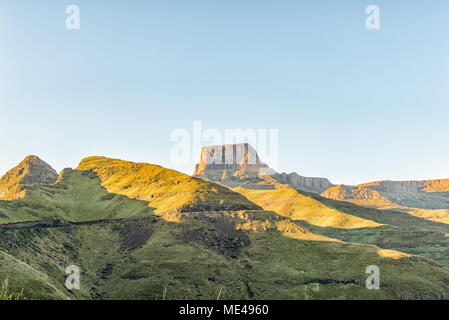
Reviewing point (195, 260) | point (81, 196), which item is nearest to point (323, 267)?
point (195, 260)

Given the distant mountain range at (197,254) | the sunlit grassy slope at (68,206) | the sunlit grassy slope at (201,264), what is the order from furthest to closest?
the sunlit grassy slope at (68,206) → the distant mountain range at (197,254) → the sunlit grassy slope at (201,264)

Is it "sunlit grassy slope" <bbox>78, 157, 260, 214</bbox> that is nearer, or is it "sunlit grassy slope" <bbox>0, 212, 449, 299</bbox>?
"sunlit grassy slope" <bbox>0, 212, 449, 299</bbox>

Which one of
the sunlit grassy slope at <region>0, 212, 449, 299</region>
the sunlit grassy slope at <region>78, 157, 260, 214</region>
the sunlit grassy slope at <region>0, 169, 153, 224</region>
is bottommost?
the sunlit grassy slope at <region>0, 212, 449, 299</region>

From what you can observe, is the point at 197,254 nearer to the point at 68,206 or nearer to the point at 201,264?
the point at 201,264

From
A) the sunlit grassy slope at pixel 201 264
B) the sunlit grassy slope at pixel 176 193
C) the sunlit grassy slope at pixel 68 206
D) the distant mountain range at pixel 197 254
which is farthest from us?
the sunlit grassy slope at pixel 176 193

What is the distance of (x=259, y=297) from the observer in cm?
7181

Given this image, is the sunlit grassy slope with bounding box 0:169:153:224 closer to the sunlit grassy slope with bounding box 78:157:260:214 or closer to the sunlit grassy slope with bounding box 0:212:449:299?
the sunlit grassy slope with bounding box 78:157:260:214

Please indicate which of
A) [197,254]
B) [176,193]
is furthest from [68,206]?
[197,254]

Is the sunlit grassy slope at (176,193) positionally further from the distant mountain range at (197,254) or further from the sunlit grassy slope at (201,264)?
the sunlit grassy slope at (201,264)

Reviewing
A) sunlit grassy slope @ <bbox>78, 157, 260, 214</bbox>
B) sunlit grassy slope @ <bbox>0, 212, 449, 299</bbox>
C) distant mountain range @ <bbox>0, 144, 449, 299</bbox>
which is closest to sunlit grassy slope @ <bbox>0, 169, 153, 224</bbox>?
distant mountain range @ <bbox>0, 144, 449, 299</bbox>

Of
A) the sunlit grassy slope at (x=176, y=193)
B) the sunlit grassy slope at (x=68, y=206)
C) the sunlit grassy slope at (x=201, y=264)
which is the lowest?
the sunlit grassy slope at (x=201, y=264)

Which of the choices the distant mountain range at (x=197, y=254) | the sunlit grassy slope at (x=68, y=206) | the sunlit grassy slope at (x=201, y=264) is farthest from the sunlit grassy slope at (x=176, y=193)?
the sunlit grassy slope at (x=201, y=264)
